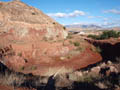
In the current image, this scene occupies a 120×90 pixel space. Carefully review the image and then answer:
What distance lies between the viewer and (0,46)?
51.0ft

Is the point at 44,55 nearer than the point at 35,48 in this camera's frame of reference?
Yes

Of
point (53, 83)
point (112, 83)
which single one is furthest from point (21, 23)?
A: point (112, 83)

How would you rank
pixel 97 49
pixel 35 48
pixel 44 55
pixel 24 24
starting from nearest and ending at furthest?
pixel 44 55 → pixel 35 48 → pixel 97 49 → pixel 24 24

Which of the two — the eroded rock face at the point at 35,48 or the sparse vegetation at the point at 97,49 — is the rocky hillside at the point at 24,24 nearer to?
the eroded rock face at the point at 35,48

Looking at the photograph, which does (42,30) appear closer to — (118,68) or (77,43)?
(77,43)

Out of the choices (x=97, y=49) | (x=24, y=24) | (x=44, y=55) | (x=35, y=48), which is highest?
(x=24, y=24)

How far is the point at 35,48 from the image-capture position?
16.4 m

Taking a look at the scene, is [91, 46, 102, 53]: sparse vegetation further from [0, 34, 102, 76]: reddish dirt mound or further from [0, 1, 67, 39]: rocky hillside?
[0, 1, 67, 39]: rocky hillside

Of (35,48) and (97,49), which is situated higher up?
(35,48)

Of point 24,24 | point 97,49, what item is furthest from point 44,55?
point 97,49

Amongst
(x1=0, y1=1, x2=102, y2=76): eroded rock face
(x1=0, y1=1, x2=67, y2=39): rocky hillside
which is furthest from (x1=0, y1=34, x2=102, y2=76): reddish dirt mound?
(x1=0, y1=1, x2=67, y2=39): rocky hillside

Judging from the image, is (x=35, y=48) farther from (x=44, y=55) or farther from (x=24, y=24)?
(x=24, y=24)

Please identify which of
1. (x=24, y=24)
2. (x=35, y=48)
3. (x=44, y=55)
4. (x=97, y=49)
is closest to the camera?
(x=44, y=55)

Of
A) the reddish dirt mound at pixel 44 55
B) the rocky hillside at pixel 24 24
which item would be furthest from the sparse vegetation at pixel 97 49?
the rocky hillside at pixel 24 24
